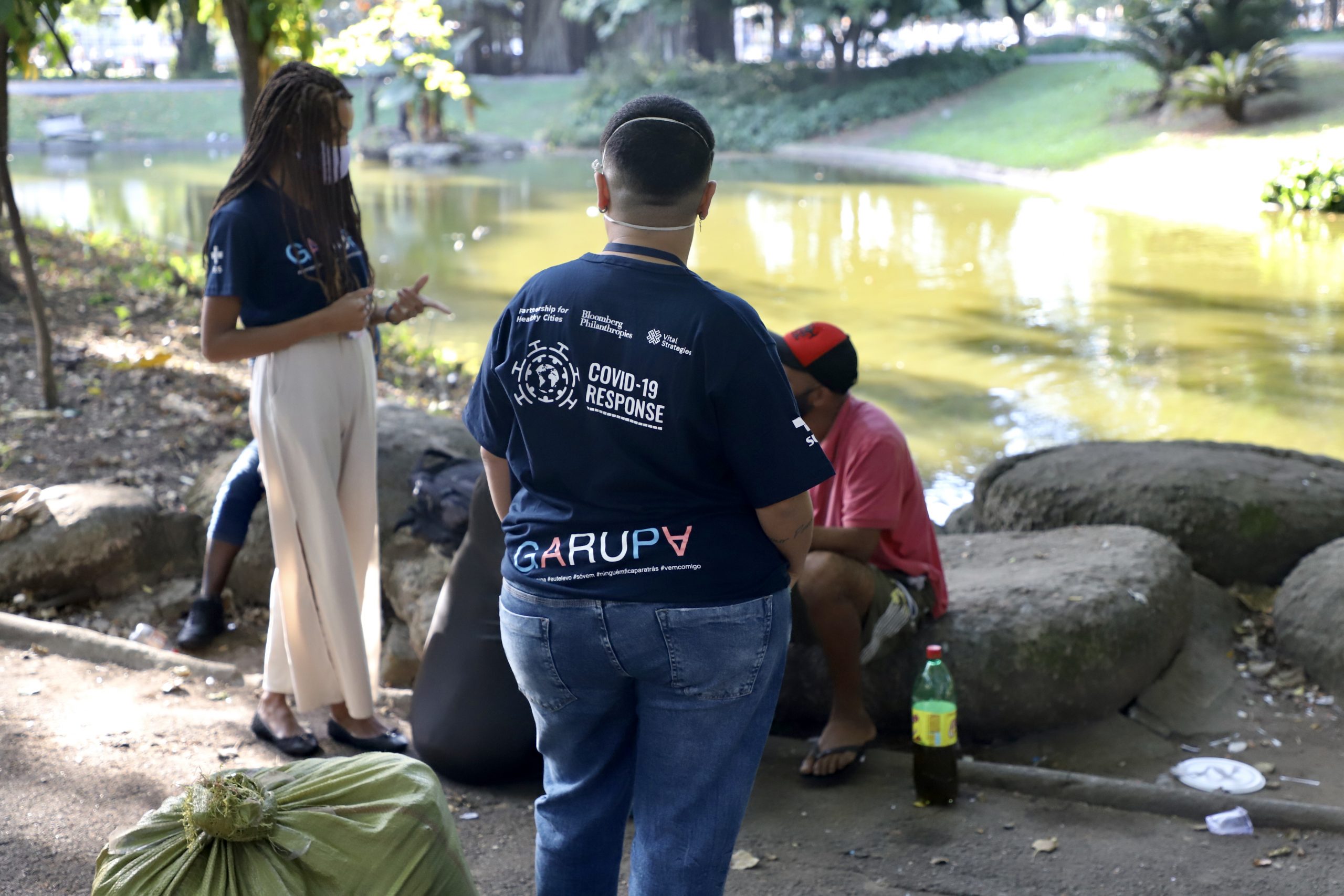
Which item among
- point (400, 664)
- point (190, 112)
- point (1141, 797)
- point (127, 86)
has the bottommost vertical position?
point (400, 664)

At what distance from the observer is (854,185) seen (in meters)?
23.4

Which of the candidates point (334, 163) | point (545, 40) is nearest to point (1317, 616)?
point (334, 163)

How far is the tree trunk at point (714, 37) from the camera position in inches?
1496

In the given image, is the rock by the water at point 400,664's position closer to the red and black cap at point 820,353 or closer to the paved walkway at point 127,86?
the red and black cap at point 820,353

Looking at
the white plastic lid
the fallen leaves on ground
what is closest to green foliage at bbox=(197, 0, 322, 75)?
the fallen leaves on ground

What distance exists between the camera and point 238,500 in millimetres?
4008

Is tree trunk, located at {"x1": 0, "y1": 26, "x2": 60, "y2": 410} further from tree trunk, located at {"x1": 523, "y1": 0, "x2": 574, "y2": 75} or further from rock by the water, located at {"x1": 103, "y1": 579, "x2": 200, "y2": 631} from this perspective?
tree trunk, located at {"x1": 523, "y1": 0, "x2": 574, "y2": 75}

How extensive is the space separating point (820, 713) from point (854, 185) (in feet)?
67.4

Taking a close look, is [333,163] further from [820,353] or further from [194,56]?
[194,56]

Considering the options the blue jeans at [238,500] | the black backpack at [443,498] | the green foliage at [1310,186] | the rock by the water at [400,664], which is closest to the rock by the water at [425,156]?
the green foliage at [1310,186]

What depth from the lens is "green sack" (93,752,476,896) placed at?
2035 mm

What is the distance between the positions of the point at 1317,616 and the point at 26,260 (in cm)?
584

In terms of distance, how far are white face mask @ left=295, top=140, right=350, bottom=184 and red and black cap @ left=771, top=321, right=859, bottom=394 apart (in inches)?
51.5

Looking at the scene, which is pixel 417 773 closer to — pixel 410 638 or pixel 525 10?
pixel 410 638
